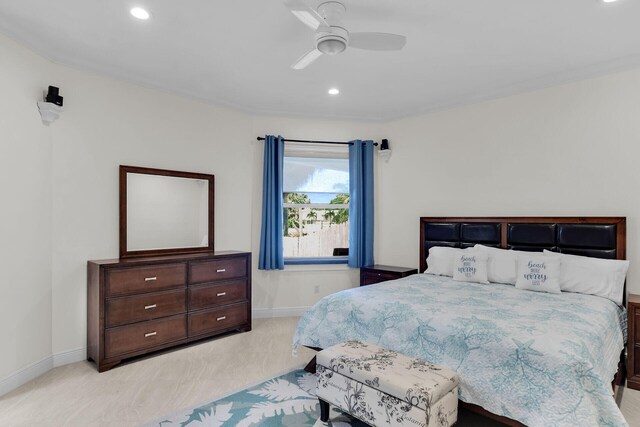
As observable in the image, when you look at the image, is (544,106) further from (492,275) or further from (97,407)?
(97,407)

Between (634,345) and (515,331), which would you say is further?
(634,345)

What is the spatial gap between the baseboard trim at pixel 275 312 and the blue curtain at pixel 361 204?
0.97m

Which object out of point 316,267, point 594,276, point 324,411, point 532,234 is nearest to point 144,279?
point 324,411

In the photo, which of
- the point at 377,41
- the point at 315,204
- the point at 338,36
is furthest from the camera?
the point at 315,204

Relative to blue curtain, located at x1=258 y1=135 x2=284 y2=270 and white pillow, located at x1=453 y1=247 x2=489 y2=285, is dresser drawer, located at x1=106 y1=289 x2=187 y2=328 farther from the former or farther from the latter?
white pillow, located at x1=453 y1=247 x2=489 y2=285

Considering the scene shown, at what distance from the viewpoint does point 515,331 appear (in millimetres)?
2131

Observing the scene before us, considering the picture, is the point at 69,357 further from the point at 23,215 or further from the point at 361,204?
the point at 361,204

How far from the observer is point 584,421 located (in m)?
1.73

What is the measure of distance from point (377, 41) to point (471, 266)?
243cm

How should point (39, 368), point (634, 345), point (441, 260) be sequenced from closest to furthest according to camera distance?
point (634, 345) < point (39, 368) < point (441, 260)

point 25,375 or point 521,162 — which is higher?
point 521,162

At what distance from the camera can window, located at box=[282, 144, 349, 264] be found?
4996 mm

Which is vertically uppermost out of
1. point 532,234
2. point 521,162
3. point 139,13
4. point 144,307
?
point 139,13

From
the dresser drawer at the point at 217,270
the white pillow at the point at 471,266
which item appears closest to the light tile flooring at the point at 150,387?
the dresser drawer at the point at 217,270
